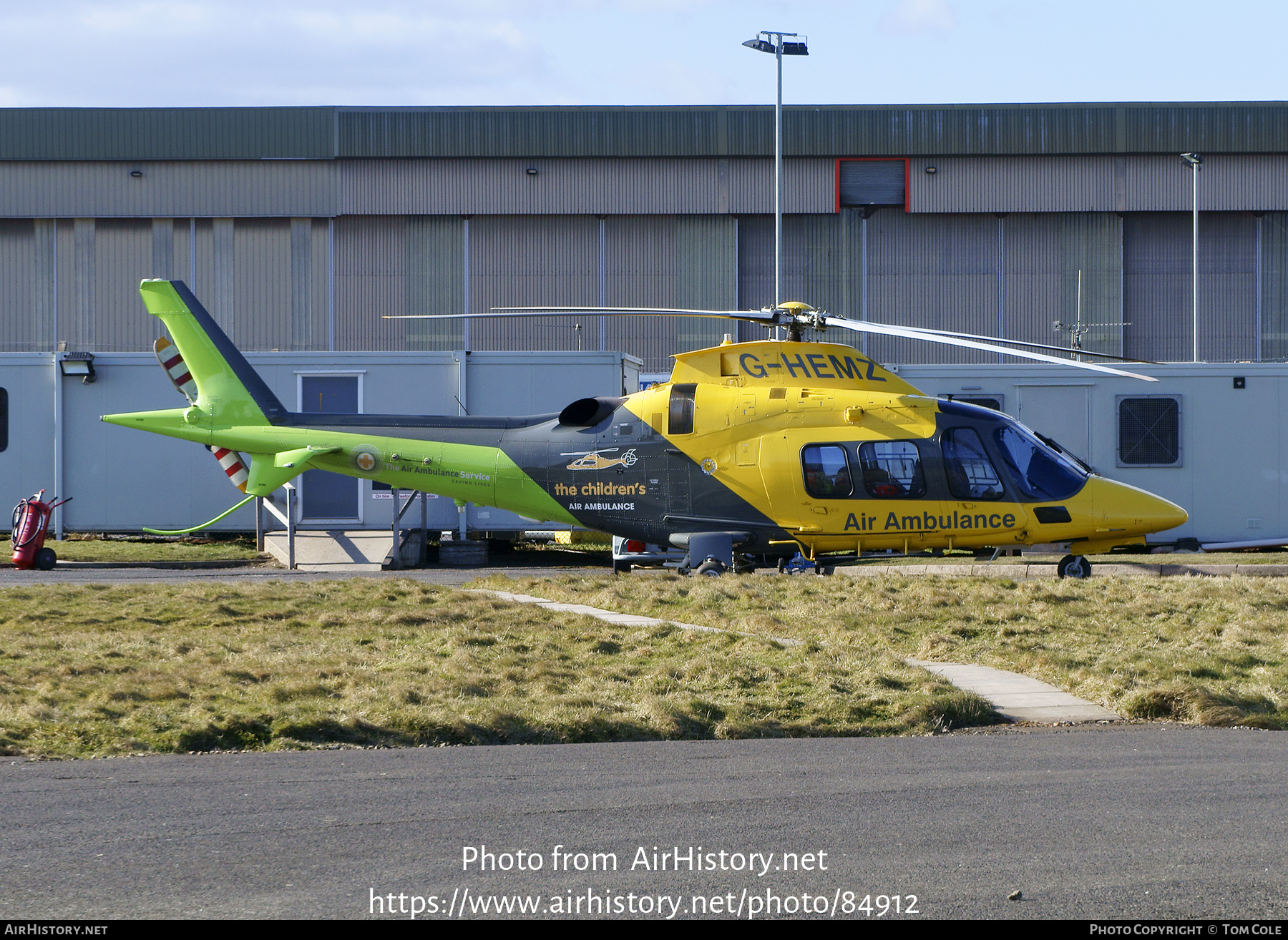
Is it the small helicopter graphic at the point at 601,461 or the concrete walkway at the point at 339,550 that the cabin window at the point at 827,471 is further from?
the concrete walkway at the point at 339,550

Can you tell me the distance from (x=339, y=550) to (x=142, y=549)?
373 cm

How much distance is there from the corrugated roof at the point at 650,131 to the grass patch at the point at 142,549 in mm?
21062

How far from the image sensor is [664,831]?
5.07 m

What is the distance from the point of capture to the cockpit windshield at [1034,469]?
1484 cm

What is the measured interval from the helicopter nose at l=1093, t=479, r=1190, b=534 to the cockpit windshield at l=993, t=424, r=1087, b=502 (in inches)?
13.3

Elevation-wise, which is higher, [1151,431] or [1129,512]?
[1151,431]

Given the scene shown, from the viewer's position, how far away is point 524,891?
4.30 metres

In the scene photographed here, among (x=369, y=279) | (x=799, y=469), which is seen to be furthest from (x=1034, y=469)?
(x=369, y=279)

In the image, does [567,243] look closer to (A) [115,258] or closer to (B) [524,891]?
(A) [115,258]

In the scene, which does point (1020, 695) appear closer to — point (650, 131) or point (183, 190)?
point (650, 131)

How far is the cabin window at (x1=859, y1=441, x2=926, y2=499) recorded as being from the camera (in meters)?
14.8

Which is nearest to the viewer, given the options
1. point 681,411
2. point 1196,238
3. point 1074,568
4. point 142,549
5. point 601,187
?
point 681,411

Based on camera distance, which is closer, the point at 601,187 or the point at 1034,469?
the point at 1034,469

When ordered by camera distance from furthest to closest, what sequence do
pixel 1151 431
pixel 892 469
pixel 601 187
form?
pixel 601 187
pixel 1151 431
pixel 892 469
